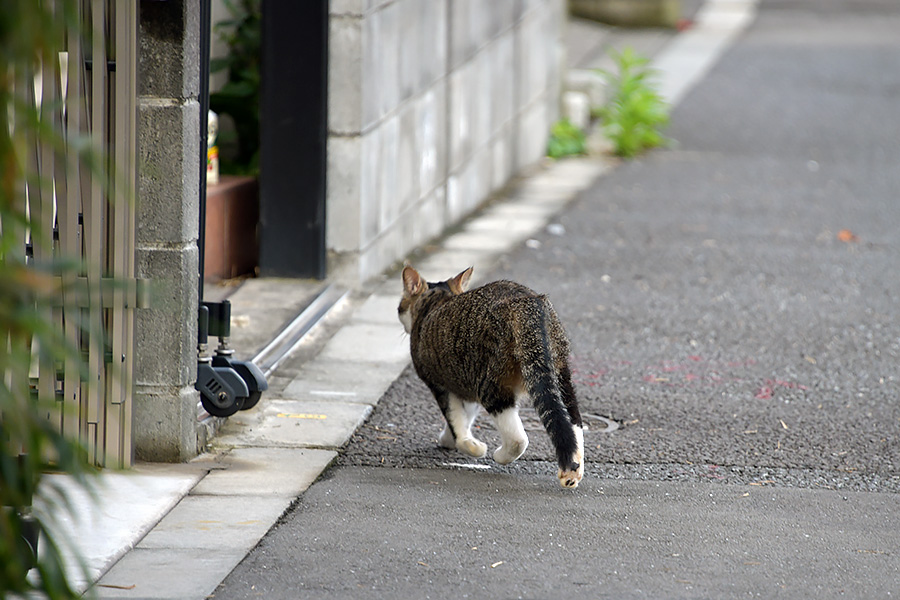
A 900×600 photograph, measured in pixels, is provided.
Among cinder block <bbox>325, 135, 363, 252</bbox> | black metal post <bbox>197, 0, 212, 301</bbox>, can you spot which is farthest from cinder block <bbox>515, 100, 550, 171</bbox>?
black metal post <bbox>197, 0, 212, 301</bbox>

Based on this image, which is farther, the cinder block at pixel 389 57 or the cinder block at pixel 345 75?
the cinder block at pixel 389 57

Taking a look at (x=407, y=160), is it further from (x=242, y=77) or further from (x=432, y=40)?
(x=242, y=77)

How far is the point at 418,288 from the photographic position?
569cm

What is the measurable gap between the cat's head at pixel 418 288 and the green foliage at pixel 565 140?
861cm

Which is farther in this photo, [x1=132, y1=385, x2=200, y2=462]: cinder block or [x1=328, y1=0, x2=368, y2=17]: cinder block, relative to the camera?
[x1=328, y1=0, x2=368, y2=17]: cinder block

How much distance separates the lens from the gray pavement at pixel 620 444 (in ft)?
13.2

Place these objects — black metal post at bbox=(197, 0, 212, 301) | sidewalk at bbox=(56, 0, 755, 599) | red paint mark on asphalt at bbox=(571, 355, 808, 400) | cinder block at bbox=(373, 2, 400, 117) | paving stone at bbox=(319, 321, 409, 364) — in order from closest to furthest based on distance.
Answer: sidewalk at bbox=(56, 0, 755, 599) < black metal post at bbox=(197, 0, 212, 301) < red paint mark on asphalt at bbox=(571, 355, 808, 400) < paving stone at bbox=(319, 321, 409, 364) < cinder block at bbox=(373, 2, 400, 117)

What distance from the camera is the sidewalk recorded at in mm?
3986

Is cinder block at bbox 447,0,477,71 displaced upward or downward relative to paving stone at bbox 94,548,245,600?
upward

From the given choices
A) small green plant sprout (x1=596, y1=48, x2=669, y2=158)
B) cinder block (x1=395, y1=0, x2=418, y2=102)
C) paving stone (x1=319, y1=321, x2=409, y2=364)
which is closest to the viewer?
paving stone (x1=319, y1=321, x2=409, y2=364)

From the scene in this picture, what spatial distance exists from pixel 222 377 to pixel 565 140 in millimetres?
9742

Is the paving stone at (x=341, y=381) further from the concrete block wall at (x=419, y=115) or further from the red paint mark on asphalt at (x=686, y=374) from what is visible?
the concrete block wall at (x=419, y=115)

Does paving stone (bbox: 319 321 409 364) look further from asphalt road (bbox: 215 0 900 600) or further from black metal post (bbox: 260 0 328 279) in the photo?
black metal post (bbox: 260 0 328 279)

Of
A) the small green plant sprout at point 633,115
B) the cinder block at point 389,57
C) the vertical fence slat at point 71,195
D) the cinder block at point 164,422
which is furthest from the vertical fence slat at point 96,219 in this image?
the small green plant sprout at point 633,115
